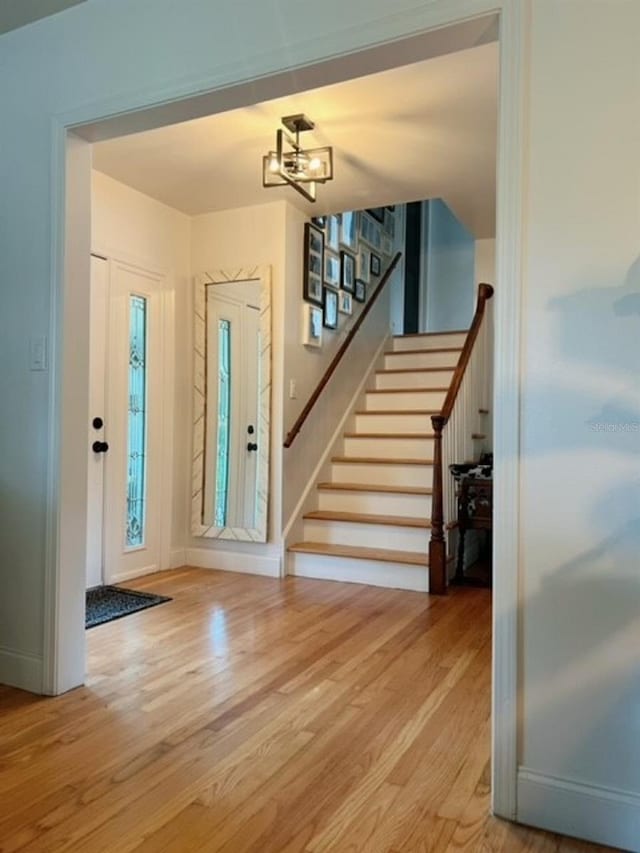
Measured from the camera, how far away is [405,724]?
201 cm

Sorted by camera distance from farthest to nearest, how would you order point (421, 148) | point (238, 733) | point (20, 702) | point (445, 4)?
1. point (421, 148)
2. point (20, 702)
3. point (238, 733)
4. point (445, 4)

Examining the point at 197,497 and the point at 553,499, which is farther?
the point at 197,497

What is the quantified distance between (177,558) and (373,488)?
1.45 m

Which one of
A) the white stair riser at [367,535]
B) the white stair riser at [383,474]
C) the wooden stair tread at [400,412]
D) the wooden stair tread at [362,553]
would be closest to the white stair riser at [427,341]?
the wooden stair tread at [400,412]

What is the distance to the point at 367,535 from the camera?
4.05m

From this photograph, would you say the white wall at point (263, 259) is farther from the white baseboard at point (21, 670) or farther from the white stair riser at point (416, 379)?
the white baseboard at point (21, 670)

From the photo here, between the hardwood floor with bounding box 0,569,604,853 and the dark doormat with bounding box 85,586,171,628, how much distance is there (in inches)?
4.8

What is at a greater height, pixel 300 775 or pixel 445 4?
pixel 445 4

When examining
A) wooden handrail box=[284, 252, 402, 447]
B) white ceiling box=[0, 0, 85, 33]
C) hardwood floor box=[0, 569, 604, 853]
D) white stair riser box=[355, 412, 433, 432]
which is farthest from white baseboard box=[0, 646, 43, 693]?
white stair riser box=[355, 412, 433, 432]

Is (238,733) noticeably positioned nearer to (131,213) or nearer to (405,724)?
(405,724)

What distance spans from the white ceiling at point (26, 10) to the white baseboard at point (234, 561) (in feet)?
9.97

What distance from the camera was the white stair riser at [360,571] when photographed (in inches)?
144

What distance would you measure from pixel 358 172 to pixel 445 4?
1.93 metres

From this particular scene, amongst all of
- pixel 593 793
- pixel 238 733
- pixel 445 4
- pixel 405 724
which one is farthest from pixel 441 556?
pixel 445 4
